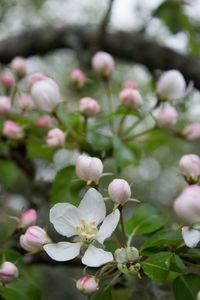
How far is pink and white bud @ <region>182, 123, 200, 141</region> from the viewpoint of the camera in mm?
1175

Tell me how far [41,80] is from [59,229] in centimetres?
43

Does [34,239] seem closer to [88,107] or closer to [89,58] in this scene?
[88,107]

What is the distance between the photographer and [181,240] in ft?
2.42

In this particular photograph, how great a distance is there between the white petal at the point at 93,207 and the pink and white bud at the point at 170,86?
0.46 meters

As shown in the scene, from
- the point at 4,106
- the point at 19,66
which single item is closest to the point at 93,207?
the point at 4,106

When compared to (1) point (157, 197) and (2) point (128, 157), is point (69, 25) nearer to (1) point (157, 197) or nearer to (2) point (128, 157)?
(2) point (128, 157)

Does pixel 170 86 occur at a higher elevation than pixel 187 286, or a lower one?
higher

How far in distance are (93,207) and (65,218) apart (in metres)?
0.06

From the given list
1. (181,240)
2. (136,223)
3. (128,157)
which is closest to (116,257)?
(181,240)

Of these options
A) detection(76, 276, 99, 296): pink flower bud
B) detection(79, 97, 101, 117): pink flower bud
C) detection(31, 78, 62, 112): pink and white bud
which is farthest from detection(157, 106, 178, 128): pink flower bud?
detection(76, 276, 99, 296): pink flower bud

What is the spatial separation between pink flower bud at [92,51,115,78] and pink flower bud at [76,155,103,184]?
53 cm

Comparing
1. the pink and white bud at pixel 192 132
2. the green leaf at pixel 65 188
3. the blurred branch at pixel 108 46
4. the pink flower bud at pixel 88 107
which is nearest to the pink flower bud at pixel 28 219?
the green leaf at pixel 65 188

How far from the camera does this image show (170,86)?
1089 mm

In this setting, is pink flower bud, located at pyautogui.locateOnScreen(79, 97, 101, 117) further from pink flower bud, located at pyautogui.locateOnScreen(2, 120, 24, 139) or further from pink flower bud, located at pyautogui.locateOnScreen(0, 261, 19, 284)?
pink flower bud, located at pyautogui.locateOnScreen(0, 261, 19, 284)
